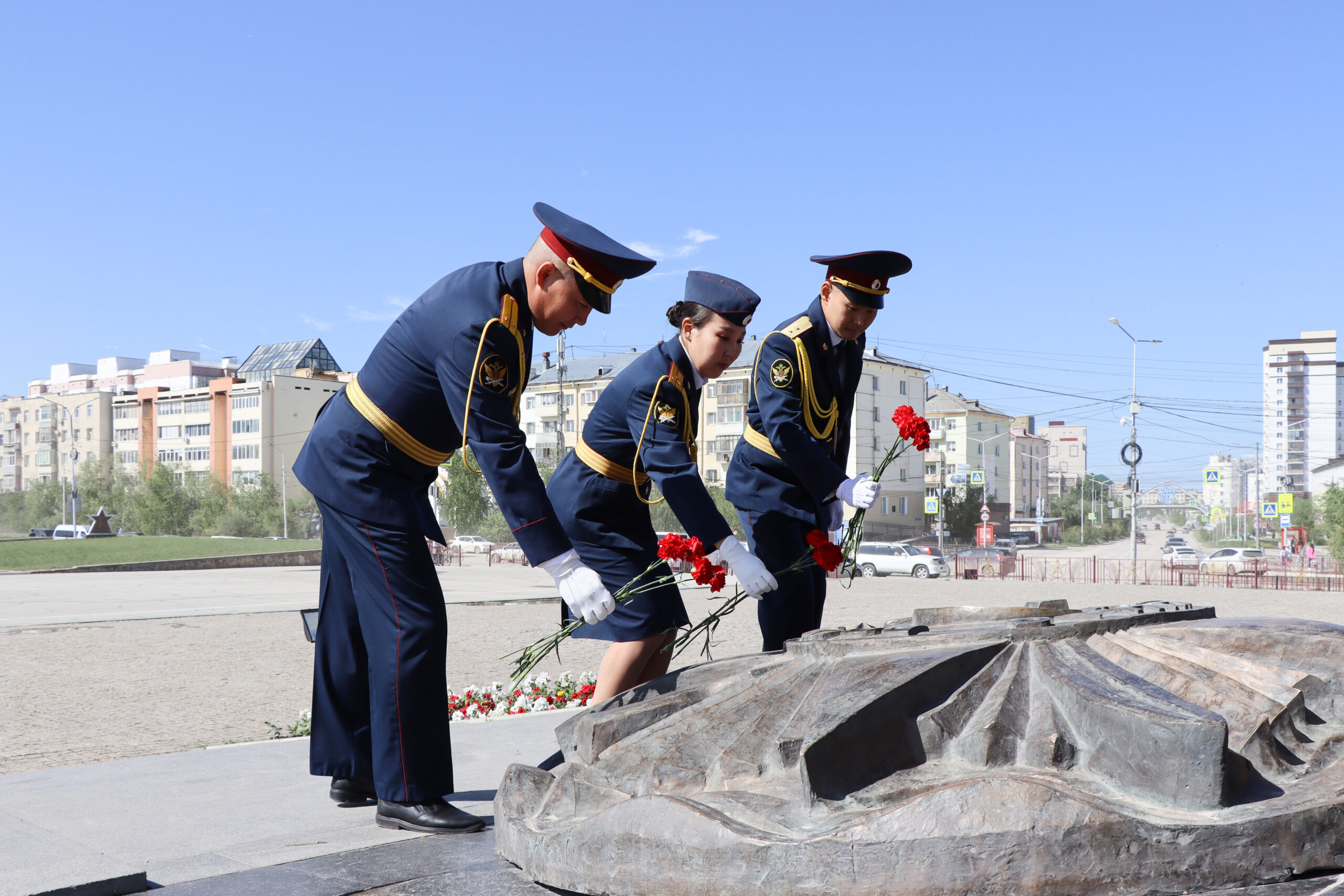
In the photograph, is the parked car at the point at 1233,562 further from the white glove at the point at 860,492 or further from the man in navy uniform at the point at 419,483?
the man in navy uniform at the point at 419,483

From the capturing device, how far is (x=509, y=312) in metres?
3.05

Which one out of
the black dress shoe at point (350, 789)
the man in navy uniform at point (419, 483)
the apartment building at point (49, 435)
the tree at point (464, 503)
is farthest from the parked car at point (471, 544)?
the man in navy uniform at point (419, 483)

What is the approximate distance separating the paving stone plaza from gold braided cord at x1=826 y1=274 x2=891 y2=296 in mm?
1707

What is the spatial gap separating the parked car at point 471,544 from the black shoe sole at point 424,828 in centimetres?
→ 5066

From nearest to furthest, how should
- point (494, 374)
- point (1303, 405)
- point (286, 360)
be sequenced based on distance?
point (494, 374) < point (286, 360) < point (1303, 405)

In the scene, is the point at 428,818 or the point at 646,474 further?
the point at 646,474

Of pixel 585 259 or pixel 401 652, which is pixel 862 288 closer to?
pixel 585 259

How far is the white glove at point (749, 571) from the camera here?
3.28 meters

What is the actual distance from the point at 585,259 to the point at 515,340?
0.96ft

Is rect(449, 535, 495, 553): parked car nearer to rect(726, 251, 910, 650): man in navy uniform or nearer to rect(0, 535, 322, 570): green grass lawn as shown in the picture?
rect(0, 535, 322, 570): green grass lawn

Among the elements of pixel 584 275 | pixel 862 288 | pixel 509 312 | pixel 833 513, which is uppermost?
pixel 862 288

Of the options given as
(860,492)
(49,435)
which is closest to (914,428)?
(860,492)

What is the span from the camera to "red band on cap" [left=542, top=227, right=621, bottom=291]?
3.04 m

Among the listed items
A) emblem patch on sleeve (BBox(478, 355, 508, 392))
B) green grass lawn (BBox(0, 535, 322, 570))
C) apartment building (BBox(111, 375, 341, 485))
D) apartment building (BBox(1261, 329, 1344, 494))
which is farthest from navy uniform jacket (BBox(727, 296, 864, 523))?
apartment building (BBox(1261, 329, 1344, 494))
